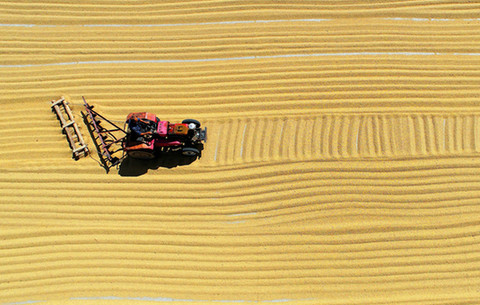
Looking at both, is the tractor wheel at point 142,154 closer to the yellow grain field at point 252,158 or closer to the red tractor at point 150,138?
the red tractor at point 150,138

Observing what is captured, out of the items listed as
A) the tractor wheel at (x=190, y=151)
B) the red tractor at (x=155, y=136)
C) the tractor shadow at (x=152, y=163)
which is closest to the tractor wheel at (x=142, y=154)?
the red tractor at (x=155, y=136)

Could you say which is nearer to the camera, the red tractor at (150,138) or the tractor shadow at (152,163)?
the red tractor at (150,138)

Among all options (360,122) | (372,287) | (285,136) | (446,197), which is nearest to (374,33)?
(360,122)

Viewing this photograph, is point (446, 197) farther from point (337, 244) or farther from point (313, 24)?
point (313, 24)

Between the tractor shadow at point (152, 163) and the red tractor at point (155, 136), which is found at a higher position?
the red tractor at point (155, 136)

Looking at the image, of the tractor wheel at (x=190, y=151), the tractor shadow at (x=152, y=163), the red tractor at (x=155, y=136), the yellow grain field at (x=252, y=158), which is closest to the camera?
the yellow grain field at (x=252, y=158)

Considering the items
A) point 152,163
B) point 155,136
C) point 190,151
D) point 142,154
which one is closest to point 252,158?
point 190,151
